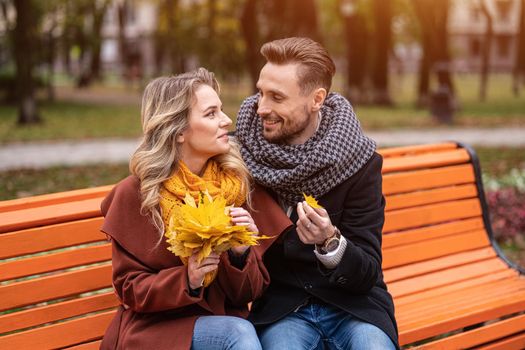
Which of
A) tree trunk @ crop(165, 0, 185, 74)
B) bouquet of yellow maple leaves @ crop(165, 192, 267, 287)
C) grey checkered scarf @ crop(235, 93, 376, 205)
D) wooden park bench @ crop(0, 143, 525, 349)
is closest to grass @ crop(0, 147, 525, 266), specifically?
wooden park bench @ crop(0, 143, 525, 349)

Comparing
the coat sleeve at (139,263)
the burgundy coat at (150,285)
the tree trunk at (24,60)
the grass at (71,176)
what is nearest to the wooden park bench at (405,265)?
the burgundy coat at (150,285)

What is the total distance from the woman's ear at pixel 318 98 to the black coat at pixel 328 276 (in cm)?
32

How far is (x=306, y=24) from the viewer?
58.9 feet

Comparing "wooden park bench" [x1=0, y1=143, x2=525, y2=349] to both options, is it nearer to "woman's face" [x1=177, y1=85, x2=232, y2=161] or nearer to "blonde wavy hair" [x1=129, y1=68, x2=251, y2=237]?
"blonde wavy hair" [x1=129, y1=68, x2=251, y2=237]

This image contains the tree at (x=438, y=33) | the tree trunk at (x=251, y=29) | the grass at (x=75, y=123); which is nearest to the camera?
the grass at (x=75, y=123)

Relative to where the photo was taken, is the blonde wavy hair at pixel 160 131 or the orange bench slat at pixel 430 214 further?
the orange bench slat at pixel 430 214

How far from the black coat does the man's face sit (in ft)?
1.05

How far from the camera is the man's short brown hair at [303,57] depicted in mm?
3217

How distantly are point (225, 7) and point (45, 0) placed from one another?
36.9ft

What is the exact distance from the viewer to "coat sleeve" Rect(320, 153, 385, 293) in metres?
3.11

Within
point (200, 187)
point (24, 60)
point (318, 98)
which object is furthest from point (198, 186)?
point (24, 60)

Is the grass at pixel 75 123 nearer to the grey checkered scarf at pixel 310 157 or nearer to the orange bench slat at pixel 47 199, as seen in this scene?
the orange bench slat at pixel 47 199

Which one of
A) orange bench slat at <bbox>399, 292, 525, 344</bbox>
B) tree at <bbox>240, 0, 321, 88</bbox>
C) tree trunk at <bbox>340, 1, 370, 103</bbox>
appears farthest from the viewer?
tree trunk at <bbox>340, 1, 370, 103</bbox>

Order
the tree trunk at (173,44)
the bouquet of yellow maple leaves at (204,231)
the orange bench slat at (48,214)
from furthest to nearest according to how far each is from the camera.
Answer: the tree trunk at (173,44) → the orange bench slat at (48,214) → the bouquet of yellow maple leaves at (204,231)
